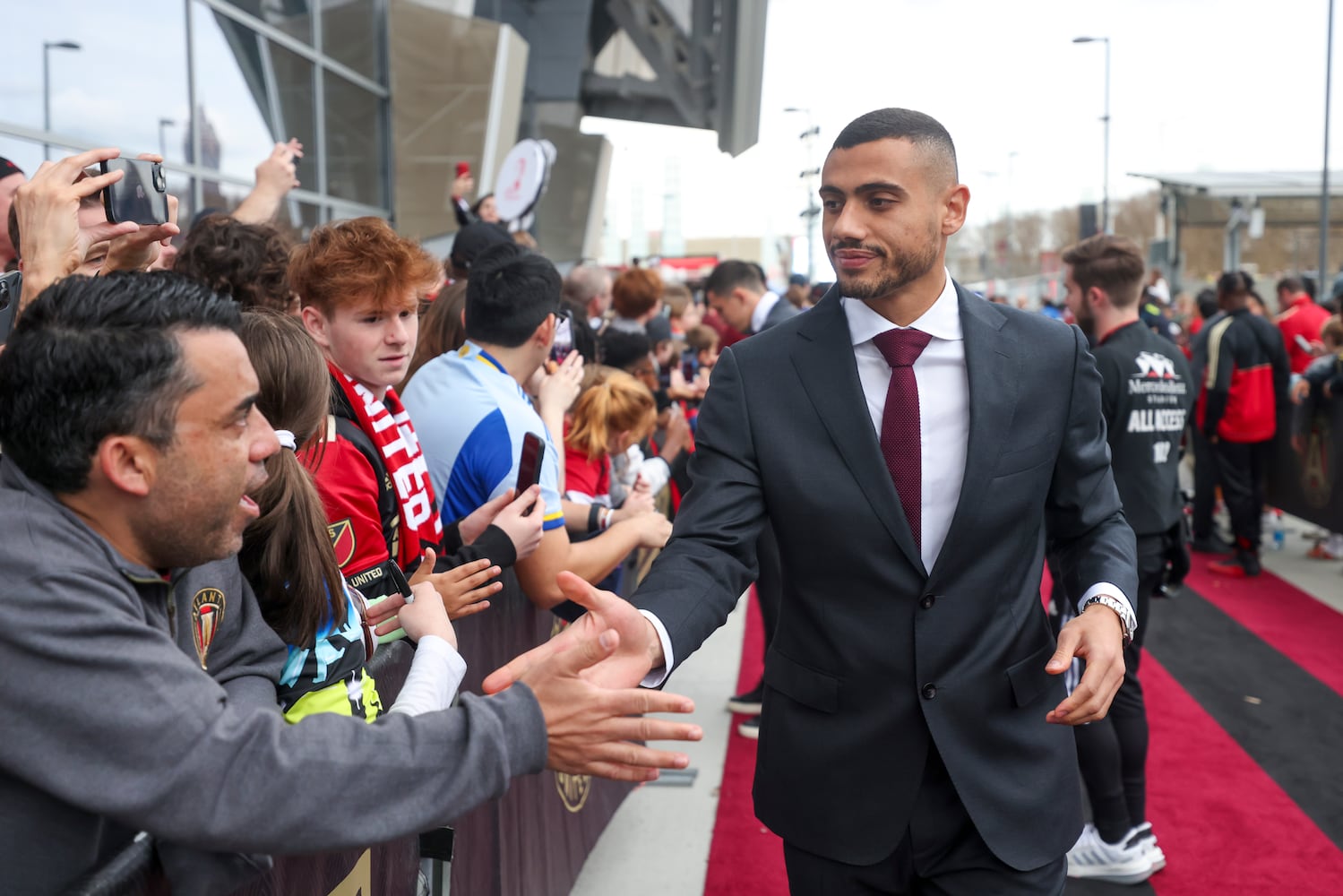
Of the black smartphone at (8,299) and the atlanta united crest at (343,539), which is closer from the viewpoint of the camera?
the black smartphone at (8,299)

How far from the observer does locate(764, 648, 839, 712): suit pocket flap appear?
8.07 feet

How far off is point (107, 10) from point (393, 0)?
7.81 m

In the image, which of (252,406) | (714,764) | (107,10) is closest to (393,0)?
(107,10)

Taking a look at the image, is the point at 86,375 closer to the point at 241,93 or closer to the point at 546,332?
the point at 546,332

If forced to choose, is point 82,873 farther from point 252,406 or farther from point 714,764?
point 714,764

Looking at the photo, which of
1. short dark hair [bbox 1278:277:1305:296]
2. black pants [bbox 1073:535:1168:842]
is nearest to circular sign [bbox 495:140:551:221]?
black pants [bbox 1073:535:1168:842]

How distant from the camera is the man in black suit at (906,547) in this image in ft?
7.88

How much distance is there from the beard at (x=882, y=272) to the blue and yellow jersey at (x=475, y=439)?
4.69ft

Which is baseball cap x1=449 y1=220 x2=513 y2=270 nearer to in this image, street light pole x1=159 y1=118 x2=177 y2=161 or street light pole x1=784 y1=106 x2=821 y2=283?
street light pole x1=159 y1=118 x2=177 y2=161

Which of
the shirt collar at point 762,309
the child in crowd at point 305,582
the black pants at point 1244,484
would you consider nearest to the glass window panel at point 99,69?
the shirt collar at point 762,309

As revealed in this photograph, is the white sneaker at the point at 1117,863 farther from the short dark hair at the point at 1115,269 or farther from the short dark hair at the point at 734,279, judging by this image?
the short dark hair at the point at 734,279

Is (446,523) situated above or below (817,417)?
below

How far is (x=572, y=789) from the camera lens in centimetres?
433

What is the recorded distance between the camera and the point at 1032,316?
2623mm
